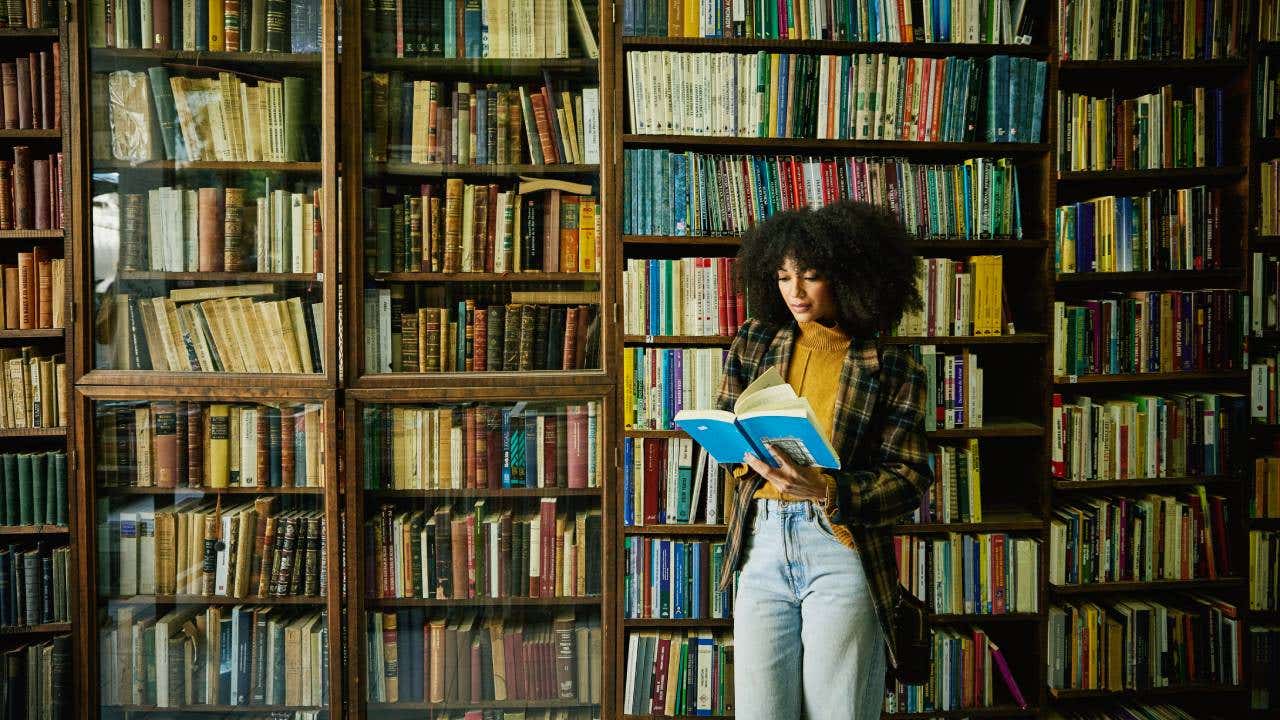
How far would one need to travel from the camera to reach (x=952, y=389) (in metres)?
2.33

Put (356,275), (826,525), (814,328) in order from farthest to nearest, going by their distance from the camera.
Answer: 1. (356,275)
2. (814,328)
3. (826,525)

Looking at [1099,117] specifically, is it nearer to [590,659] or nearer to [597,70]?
[597,70]

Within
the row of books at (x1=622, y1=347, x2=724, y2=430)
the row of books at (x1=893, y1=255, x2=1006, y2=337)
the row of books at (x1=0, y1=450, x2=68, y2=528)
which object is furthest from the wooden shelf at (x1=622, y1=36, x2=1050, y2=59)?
the row of books at (x1=0, y1=450, x2=68, y2=528)

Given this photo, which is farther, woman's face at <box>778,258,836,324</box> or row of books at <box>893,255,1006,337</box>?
row of books at <box>893,255,1006,337</box>

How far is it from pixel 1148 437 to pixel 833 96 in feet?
4.59

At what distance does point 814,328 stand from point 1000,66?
1.08 meters

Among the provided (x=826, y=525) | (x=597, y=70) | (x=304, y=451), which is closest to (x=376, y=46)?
(x=597, y=70)

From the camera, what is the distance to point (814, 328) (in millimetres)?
1900

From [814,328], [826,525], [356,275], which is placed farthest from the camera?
[356,275]

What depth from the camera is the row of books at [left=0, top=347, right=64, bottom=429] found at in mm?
2305

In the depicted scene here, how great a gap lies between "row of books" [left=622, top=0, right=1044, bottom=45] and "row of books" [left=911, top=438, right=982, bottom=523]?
47.3 inches

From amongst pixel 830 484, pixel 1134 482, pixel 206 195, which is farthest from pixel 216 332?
pixel 1134 482

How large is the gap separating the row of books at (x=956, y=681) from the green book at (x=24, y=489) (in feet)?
8.48

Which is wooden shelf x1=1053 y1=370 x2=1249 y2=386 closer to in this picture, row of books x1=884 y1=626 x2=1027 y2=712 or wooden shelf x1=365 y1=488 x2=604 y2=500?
row of books x1=884 y1=626 x2=1027 y2=712
